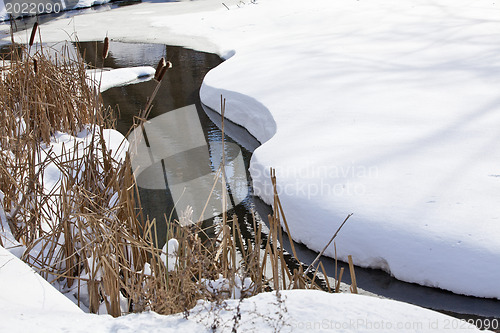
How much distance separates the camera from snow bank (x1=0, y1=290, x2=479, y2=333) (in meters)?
1.17

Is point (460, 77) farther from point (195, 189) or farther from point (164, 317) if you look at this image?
point (164, 317)

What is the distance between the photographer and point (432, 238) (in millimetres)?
2084

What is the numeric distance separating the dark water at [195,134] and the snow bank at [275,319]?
2.70ft

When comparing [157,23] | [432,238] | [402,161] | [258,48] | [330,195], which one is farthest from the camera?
[157,23]

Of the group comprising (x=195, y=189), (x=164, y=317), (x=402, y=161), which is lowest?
(x=195, y=189)

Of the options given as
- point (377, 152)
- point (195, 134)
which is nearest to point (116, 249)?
point (377, 152)

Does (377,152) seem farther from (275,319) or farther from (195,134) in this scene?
(275,319)

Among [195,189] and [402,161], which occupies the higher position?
[402,161]

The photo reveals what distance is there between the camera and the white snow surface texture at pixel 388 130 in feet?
Result: 6.93

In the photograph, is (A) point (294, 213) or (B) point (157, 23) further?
(B) point (157, 23)

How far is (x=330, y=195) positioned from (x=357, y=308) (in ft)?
3.96

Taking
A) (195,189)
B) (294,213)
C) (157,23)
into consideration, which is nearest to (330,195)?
(294,213)

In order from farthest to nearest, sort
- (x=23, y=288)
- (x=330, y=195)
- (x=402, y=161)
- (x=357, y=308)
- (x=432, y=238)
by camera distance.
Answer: (x=402, y=161)
(x=330, y=195)
(x=432, y=238)
(x=23, y=288)
(x=357, y=308)

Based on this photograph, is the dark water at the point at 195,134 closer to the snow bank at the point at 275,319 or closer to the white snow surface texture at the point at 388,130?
the white snow surface texture at the point at 388,130
